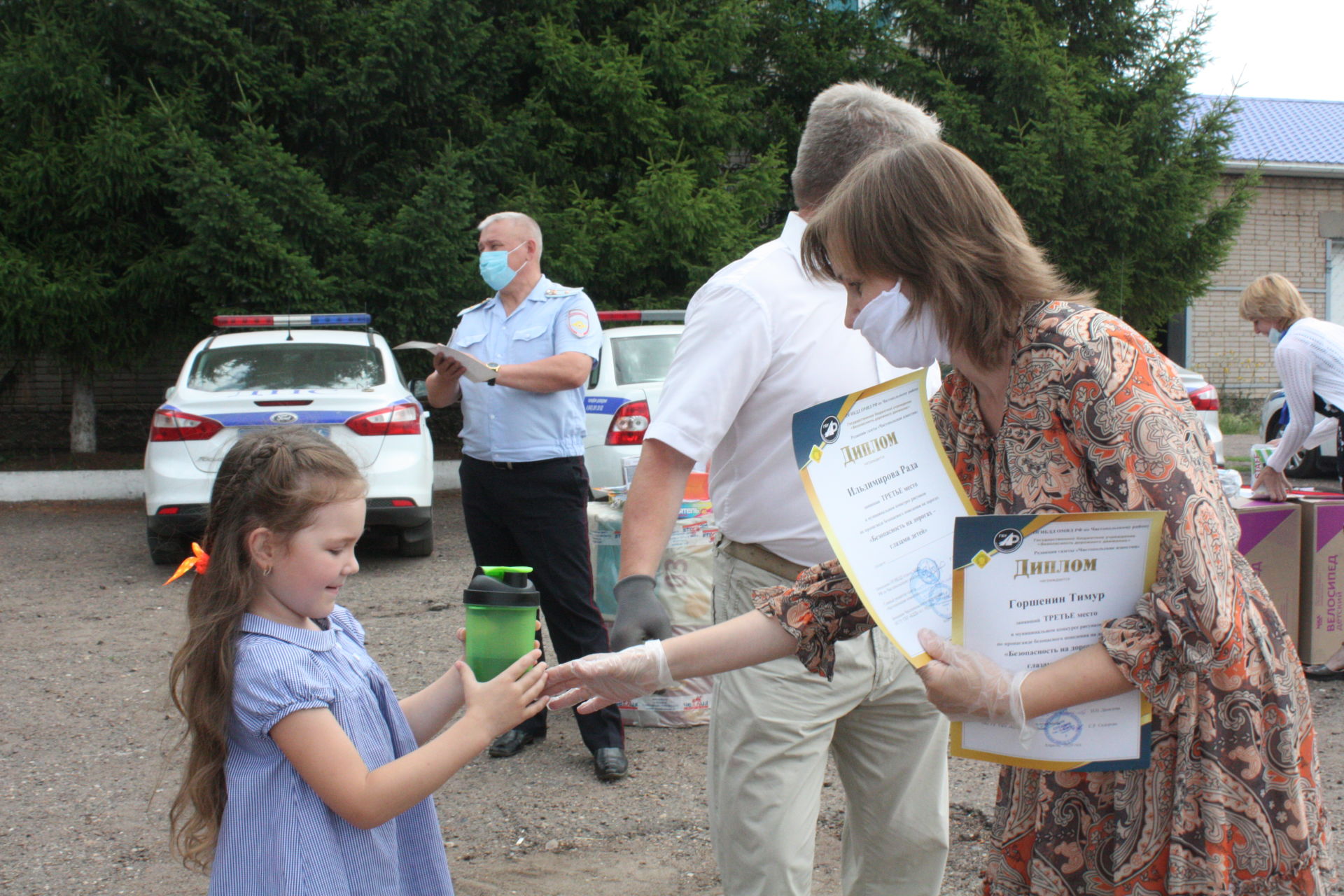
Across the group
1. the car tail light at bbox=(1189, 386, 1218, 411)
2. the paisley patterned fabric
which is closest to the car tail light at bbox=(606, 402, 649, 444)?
the car tail light at bbox=(1189, 386, 1218, 411)

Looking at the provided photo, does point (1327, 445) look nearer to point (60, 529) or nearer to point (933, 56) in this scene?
point (933, 56)

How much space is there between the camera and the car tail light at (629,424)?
26.6ft

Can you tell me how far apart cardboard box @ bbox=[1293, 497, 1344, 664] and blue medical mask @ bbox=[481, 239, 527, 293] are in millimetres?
3730

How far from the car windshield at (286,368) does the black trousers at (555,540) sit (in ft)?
13.2

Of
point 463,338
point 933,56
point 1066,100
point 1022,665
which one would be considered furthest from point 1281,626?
point 933,56

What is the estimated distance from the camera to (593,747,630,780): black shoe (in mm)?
4180

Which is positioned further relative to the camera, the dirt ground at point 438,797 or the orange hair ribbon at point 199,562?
the dirt ground at point 438,797

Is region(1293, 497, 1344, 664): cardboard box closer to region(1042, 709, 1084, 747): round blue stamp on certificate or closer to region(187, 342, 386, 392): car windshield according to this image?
region(1042, 709, 1084, 747): round blue stamp on certificate

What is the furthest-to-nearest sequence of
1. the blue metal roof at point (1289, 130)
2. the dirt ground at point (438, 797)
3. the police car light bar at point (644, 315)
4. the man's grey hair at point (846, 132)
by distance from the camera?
the blue metal roof at point (1289, 130) → the police car light bar at point (644, 315) → the dirt ground at point (438, 797) → the man's grey hair at point (846, 132)

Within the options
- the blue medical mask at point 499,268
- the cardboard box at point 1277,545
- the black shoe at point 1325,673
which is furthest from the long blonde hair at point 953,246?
the black shoe at point 1325,673

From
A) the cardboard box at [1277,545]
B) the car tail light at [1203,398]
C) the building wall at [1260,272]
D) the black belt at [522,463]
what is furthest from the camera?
the building wall at [1260,272]

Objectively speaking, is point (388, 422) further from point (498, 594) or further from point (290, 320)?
point (498, 594)

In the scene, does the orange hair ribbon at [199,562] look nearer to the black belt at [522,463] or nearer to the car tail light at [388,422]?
the black belt at [522,463]

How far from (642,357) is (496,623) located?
6.83 m
